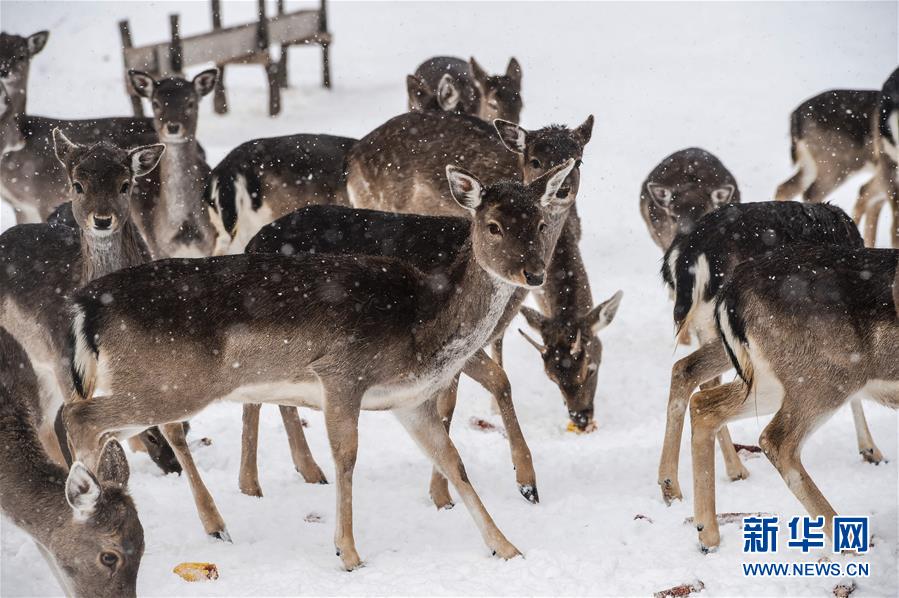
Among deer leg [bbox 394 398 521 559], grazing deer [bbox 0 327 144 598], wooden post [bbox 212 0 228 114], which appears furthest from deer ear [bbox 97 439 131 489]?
wooden post [bbox 212 0 228 114]

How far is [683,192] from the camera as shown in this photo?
346 inches

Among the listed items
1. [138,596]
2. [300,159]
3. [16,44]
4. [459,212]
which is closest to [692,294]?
[459,212]

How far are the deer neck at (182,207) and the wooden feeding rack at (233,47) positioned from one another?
686 cm

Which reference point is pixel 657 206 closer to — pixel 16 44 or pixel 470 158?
pixel 470 158

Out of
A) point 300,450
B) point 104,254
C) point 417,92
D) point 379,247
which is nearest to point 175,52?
point 417,92

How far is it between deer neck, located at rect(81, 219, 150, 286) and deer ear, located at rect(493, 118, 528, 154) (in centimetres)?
240

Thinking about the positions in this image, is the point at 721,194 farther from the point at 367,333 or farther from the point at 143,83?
the point at 143,83

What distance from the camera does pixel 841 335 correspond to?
199 inches

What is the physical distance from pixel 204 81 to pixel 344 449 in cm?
500

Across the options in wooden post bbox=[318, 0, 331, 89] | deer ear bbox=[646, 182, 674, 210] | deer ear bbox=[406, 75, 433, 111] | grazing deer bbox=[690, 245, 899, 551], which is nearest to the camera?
grazing deer bbox=[690, 245, 899, 551]

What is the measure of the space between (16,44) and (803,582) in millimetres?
8605

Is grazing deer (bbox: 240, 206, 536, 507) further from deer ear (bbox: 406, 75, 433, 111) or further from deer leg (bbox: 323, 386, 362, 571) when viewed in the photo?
deer ear (bbox: 406, 75, 433, 111)

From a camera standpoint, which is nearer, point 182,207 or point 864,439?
point 864,439

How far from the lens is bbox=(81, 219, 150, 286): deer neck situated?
624 cm
